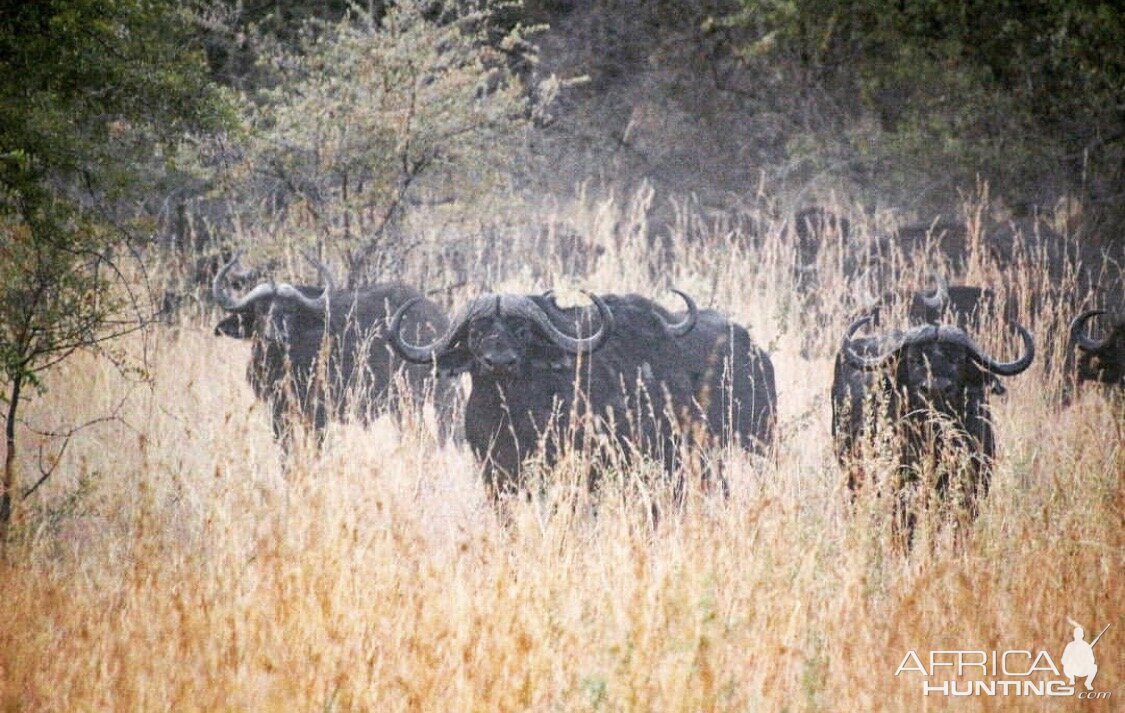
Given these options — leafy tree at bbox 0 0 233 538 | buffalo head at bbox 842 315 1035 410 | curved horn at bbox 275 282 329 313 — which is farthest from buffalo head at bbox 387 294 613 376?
curved horn at bbox 275 282 329 313

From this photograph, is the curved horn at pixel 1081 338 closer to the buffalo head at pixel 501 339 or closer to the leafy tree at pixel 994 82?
the buffalo head at pixel 501 339

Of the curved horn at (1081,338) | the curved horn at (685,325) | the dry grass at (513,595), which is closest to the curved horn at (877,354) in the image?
the dry grass at (513,595)

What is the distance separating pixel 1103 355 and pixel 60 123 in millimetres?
7037

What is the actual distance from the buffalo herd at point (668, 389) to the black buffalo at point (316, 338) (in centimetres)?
16

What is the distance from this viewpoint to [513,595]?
4203 mm

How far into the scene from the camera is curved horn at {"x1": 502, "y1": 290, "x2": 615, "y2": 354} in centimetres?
647

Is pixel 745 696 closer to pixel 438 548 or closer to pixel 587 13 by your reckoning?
pixel 438 548

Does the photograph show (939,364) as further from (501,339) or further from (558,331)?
(501,339)

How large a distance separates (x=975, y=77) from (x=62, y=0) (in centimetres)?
1170

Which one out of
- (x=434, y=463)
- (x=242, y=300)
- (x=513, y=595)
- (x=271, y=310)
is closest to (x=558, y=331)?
(x=434, y=463)

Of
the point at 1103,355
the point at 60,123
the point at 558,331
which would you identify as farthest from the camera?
the point at 1103,355

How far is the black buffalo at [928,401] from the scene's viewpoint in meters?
5.95

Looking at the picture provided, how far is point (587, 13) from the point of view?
70.9 ft

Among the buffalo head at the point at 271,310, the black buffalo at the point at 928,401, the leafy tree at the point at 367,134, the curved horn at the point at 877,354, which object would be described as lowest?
the black buffalo at the point at 928,401
